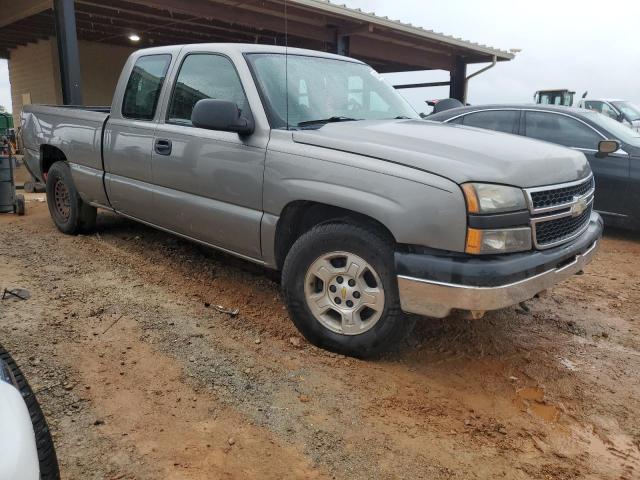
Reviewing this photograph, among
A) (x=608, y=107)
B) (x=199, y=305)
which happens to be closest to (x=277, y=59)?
(x=199, y=305)

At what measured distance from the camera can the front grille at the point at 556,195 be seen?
110 inches

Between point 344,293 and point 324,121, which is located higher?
point 324,121

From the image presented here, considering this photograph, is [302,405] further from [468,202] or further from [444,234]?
[468,202]

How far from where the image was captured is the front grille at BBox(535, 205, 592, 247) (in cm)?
284

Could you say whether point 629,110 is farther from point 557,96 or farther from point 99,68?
point 99,68

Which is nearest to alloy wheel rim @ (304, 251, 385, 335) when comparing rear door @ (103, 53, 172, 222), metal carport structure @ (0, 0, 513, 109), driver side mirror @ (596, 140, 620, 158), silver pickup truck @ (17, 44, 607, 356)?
silver pickup truck @ (17, 44, 607, 356)

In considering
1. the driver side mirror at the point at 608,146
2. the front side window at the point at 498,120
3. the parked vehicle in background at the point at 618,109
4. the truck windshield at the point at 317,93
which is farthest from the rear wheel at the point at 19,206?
the parked vehicle in background at the point at 618,109

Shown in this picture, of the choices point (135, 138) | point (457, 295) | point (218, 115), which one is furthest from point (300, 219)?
point (135, 138)

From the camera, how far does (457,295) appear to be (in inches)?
103

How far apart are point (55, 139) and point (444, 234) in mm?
4666

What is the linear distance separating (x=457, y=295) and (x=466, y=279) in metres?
0.10

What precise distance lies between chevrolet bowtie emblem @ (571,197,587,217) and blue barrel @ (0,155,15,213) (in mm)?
6966

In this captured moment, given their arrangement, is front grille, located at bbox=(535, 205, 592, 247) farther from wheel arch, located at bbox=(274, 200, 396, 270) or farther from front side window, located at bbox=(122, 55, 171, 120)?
front side window, located at bbox=(122, 55, 171, 120)

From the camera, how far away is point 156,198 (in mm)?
4285
